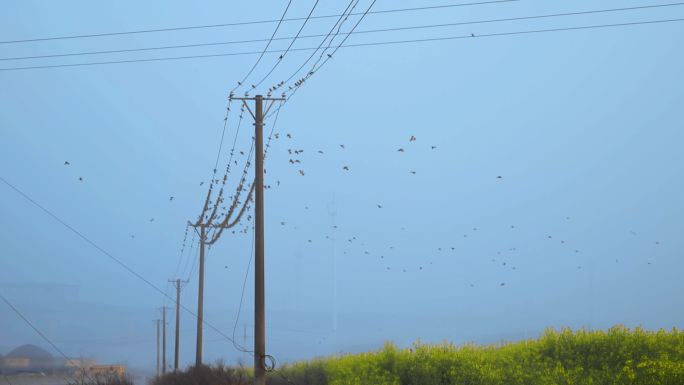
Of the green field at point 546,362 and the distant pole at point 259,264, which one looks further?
the distant pole at point 259,264

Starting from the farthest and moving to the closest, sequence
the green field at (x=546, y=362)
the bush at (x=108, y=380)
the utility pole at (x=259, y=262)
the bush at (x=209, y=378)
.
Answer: the bush at (x=108, y=380) < the bush at (x=209, y=378) < the utility pole at (x=259, y=262) < the green field at (x=546, y=362)

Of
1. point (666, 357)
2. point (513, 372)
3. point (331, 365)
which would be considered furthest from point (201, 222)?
point (666, 357)

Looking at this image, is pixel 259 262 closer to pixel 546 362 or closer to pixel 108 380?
pixel 546 362

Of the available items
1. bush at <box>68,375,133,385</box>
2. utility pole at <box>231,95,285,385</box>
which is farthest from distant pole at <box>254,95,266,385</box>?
bush at <box>68,375,133,385</box>

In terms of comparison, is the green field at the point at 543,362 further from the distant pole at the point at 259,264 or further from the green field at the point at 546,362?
the distant pole at the point at 259,264

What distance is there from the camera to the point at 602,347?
21.3 m

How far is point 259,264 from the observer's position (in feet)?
77.4

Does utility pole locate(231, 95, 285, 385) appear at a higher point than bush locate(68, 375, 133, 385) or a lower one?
higher

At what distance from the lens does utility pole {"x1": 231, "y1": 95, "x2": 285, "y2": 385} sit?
2284cm

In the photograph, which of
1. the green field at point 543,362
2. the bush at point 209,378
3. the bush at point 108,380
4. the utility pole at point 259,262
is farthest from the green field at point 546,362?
the bush at point 108,380

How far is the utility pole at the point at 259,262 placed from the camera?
22.8m

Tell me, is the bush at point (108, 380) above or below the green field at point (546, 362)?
below

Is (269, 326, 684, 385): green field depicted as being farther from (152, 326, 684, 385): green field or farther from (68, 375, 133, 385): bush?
(68, 375, 133, 385): bush

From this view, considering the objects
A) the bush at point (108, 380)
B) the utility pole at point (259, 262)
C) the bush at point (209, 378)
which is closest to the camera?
the utility pole at point (259, 262)
